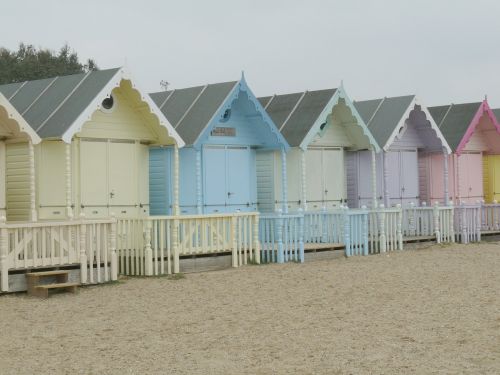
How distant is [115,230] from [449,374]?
9.29 metres

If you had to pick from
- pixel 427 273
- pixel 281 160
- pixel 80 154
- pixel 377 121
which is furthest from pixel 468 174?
pixel 80 154

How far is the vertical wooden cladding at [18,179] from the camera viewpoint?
18.4 meters

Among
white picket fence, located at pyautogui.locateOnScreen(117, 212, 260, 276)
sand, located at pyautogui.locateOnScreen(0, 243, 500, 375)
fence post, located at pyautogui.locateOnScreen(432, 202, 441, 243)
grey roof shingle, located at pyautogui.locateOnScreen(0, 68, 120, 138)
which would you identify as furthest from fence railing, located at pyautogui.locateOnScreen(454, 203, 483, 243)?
grey roof shingle, located at pyautogui.locateOnScreen(0, 68, 120, 138)

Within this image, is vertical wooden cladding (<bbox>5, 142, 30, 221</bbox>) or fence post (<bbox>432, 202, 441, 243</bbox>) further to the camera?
fence post (<bbox>432, 202, 441, 243</bbox>)

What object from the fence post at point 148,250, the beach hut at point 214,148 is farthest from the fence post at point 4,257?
the beach hut at point 214,148

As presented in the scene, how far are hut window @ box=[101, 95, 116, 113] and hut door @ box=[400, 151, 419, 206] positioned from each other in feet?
34.5

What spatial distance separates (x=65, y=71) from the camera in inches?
2067

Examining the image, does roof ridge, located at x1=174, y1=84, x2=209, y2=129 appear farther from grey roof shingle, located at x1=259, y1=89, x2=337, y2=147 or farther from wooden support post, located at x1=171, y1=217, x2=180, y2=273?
wooden support post, located at x1=171, y1=217, x2=180, y2=273

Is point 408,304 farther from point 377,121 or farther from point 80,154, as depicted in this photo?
point 377,121

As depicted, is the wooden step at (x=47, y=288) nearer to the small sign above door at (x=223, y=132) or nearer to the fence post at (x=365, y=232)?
the small sign above door at (x=223, y=132)

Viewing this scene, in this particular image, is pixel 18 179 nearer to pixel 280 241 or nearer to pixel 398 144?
pixel 280 241

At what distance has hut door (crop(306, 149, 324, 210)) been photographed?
2473 centimetres

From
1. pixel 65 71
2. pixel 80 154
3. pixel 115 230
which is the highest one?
pixel 65 71

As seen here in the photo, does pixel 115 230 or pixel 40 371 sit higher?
pixel 115 230
